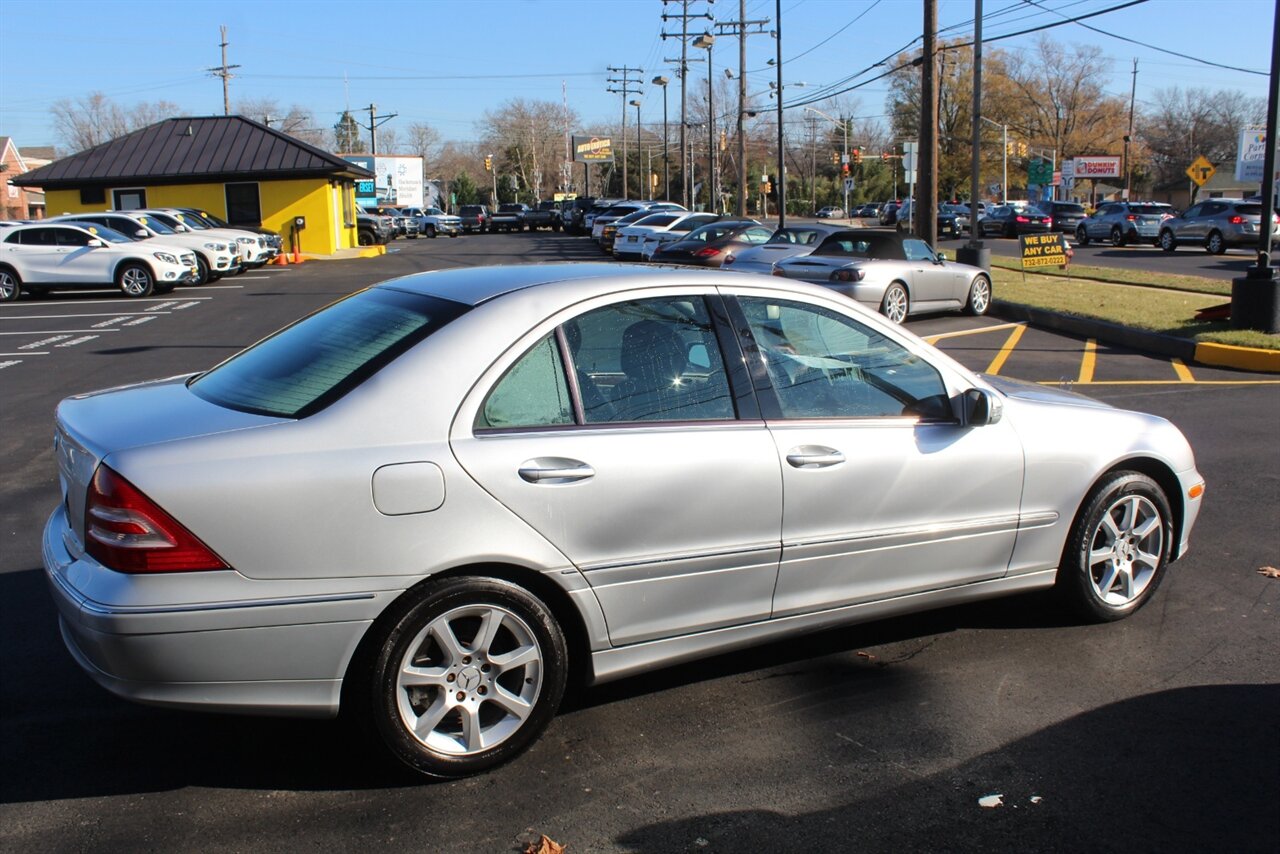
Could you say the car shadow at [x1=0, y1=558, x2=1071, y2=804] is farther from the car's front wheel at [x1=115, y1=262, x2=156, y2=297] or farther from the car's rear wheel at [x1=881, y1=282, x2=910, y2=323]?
the car's front wheel at [x1=115, y1=262, x2=156, y2=297]

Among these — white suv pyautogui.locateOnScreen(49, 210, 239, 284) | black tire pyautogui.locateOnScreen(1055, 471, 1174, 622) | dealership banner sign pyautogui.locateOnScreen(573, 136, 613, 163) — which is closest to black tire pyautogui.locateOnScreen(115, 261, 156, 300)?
white suv pyautogui.locateOnScreen(49, 210, 239, 284)

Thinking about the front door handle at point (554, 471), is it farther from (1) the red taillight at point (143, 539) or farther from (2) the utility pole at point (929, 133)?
(2) the utility pole at point (929, 133)

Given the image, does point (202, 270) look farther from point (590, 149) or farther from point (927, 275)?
point (590, 149)

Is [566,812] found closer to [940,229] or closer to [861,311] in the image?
[861,311]

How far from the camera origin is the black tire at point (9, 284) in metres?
23.2

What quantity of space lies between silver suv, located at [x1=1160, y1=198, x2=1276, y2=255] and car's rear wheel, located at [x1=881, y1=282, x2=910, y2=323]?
21814 mm

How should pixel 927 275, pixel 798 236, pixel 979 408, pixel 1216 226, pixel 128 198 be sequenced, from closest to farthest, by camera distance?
1. pixel 979 408
2. pixel 927 275
3. pixel 798 236
4. pixel 1216 226
5. pixel 128 198

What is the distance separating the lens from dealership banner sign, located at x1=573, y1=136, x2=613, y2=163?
97688 millimetres

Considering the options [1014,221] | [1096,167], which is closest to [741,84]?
[1014,221]

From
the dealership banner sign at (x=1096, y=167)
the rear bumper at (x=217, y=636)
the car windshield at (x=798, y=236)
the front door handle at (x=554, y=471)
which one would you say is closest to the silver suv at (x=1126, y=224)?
the car windshield at (x=798, y=236)

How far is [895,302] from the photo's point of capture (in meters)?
16.7

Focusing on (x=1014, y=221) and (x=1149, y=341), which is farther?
(x=1014, y=221)

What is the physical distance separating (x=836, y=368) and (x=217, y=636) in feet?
8.01

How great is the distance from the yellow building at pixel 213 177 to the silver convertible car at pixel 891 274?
2516 centimetres
